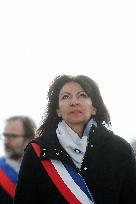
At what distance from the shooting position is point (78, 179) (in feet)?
12.9

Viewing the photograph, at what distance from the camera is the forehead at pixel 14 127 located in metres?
4.98

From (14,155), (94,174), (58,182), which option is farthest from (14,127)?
(94,174)

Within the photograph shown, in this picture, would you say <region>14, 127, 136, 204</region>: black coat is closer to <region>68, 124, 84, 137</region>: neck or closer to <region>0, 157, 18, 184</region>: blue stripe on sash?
<region>68, 124, 84, 137</region>: neck

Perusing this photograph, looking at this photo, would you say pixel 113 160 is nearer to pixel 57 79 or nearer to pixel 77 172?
pixel 77 172

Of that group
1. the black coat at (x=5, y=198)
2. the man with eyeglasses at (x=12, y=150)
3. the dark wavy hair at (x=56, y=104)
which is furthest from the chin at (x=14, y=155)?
the dark wavy hair at (x=56, y=104)

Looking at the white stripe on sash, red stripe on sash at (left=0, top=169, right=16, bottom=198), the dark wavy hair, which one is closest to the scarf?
the white stripe on sash

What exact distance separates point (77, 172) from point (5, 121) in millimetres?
1472

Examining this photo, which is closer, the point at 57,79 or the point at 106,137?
the point at 106,137

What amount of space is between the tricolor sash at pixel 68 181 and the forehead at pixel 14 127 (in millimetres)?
1011

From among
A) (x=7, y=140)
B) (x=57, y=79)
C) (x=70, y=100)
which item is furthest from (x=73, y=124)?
(x=7, y=140)

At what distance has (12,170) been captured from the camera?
4980mm

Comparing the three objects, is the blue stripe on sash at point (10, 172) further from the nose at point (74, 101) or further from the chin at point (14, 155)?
the nose at point (74, 101)

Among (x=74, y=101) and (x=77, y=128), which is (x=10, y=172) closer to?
(x=77, y=128)

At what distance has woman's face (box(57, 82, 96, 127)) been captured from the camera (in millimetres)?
4090
